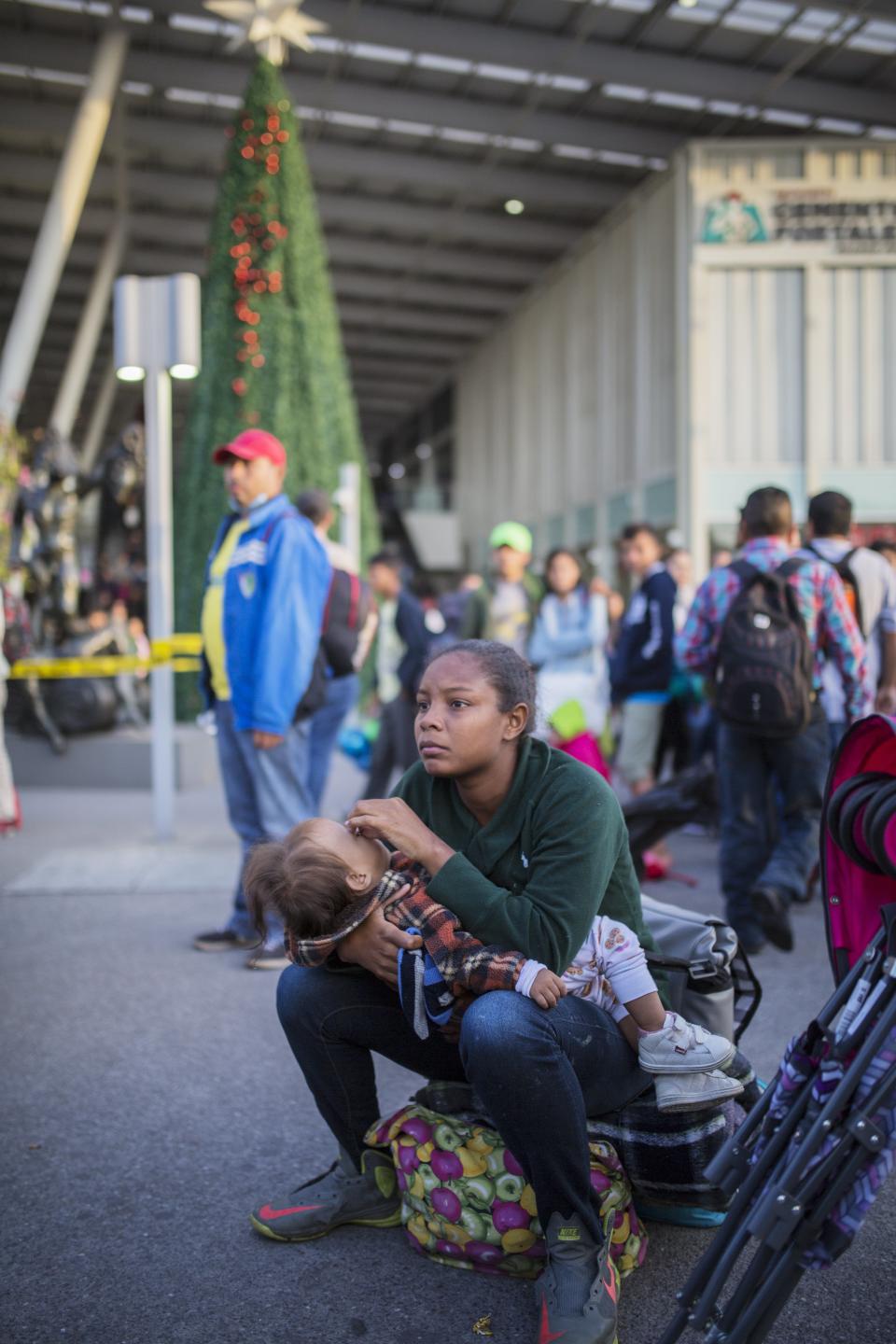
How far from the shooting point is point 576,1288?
2.08m

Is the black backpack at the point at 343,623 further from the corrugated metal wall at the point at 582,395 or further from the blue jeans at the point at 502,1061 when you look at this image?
the corrugated metal wall at the point at 582,395

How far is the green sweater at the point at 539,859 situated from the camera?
2.21m

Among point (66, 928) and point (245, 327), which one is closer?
point (66, 928)

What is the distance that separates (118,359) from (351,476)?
5685mm

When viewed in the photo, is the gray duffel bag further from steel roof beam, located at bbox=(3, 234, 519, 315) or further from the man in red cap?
steel roof beam, located at bbox=(3, 234, 519, 315)

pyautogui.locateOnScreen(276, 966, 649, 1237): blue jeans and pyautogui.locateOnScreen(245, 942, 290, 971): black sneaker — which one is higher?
pyautogui.locateOnScreen(276, 966, 649, 1237): blue jeans

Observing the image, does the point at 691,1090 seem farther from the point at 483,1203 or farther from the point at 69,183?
the point at 69,183

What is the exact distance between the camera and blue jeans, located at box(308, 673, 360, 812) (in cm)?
614

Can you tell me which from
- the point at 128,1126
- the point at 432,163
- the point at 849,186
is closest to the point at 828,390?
the point at 849,186

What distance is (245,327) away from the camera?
12.1 meters

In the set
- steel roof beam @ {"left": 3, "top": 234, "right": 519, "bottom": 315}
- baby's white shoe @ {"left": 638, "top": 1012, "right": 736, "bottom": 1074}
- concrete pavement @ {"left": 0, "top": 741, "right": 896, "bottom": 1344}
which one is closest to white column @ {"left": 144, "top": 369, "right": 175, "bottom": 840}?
concrete pavement @ {"left": 0, "top": 741, "right": 896, "bottom": 1344}

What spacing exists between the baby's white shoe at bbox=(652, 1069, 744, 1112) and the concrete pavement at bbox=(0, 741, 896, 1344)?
1.23 feet

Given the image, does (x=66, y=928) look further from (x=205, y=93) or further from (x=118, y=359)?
(x=205, y=93)

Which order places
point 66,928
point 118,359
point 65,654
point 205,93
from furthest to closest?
point 205,93
point 65,654
point 118,359
point 66,928
